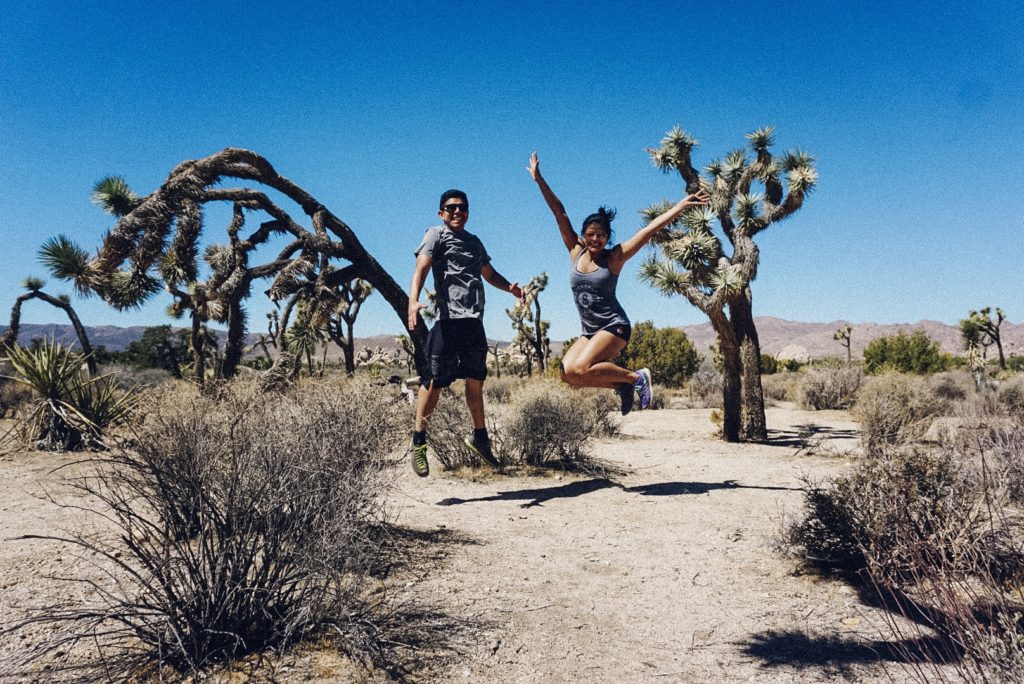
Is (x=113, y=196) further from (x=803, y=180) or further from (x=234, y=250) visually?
(x=803, y=180)

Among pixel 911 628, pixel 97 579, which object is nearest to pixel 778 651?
pixel 911 628

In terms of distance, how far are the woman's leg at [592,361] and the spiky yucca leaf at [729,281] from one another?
5.70 meters

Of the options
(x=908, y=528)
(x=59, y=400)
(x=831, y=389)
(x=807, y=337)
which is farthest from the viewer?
(x=807, y=337)

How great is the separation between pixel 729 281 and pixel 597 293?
5770 mm

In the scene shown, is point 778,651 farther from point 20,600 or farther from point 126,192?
point 126,192

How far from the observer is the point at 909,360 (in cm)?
2662

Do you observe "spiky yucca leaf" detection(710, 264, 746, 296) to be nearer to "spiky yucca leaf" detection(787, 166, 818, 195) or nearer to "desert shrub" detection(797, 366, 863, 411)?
"spiky yucca leaf" detection(787, 166, 818, 195)

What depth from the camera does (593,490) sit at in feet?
20.0

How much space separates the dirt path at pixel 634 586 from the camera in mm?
2688

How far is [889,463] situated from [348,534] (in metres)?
3.24

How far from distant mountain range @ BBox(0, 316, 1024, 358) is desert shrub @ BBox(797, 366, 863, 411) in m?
48.7

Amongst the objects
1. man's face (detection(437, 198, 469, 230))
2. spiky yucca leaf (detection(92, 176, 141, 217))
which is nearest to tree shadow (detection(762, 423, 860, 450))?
man's face (detection(437, 198, 469, 230))

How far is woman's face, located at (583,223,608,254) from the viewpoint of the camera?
5168mm

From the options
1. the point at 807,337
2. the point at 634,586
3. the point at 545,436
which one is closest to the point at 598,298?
the point at 634,586
